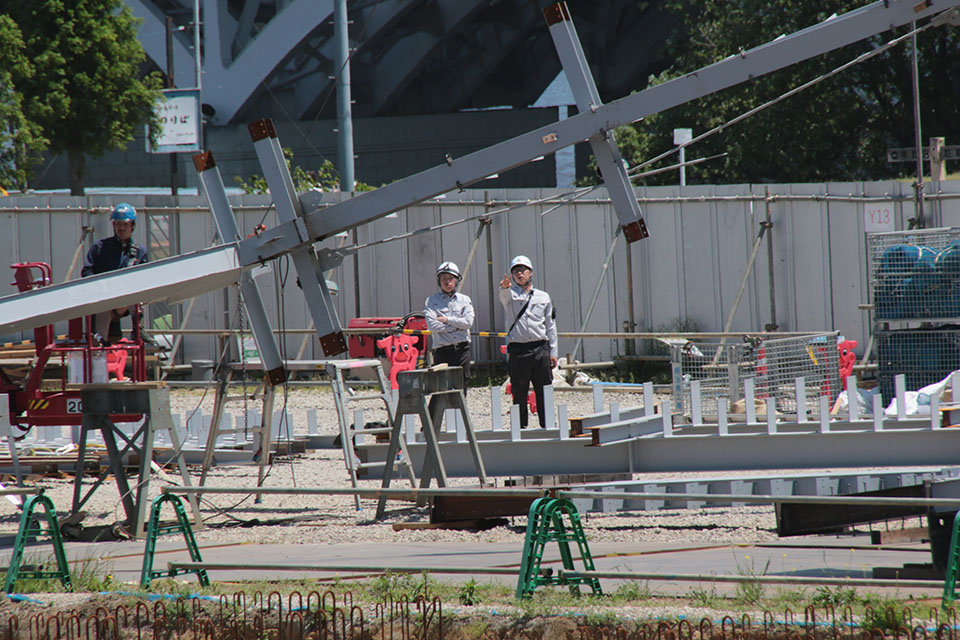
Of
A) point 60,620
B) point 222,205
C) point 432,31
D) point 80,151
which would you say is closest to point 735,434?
point 222,205

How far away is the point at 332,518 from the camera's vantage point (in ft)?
31.5

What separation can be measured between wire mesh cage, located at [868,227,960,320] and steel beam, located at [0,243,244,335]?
27.3 ft

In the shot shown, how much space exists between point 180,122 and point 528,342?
1855 cm

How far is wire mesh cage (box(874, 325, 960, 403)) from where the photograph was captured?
1358 centimetres

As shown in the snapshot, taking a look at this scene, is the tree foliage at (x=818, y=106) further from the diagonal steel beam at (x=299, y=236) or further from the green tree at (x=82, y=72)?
the diagonal steel beam at (x=299, y=236)

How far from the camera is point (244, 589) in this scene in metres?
6.52

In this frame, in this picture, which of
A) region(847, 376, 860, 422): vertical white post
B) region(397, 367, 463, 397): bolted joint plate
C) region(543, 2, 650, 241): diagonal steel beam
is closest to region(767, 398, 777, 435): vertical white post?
region(847, 376, 860, 422): vertical white post

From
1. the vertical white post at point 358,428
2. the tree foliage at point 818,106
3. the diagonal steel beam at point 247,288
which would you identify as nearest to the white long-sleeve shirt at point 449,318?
the vertical white post at point 358,428

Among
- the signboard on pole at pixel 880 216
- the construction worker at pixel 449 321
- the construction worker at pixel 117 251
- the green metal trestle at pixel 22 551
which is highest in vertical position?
the signboard on pole at pixel 880 216

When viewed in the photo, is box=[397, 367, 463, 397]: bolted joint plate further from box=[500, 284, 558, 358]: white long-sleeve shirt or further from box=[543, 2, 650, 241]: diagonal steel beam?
box=[500, 284, 558, 358]: white long-sleeve shirt

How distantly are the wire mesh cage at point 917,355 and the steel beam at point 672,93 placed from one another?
575cm

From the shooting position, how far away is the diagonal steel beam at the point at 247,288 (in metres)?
9.87

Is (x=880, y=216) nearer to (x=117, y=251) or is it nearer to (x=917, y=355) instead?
(x=917, y=355)

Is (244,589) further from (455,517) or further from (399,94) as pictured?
(399,94)
